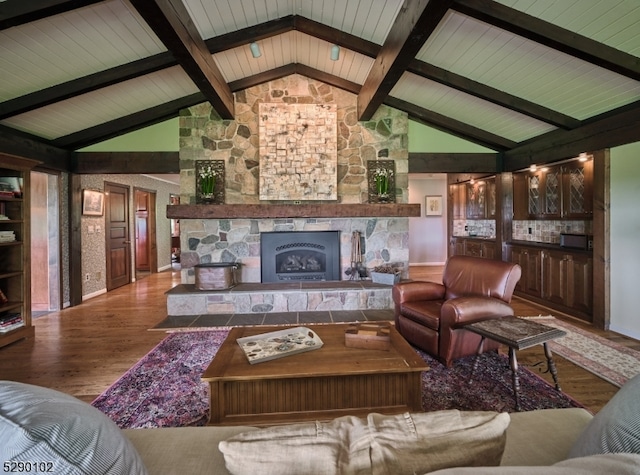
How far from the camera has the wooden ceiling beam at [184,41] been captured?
7.47 feet

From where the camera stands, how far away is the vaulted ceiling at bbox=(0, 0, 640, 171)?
8.24ft

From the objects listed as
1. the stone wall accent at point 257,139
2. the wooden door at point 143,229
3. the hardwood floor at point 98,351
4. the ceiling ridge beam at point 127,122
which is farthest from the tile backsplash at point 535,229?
the wooden door at point 143,229

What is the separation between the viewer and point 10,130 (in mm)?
3674

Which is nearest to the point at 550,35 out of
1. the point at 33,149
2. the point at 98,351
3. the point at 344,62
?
the point at 344,62

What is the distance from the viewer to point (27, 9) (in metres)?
2.17

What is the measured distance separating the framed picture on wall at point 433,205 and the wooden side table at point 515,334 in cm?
687

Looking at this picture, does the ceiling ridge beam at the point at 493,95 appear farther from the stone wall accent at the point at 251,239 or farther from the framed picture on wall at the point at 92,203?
the framed picture on wall at the point at 92,203

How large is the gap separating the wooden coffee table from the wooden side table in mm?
625

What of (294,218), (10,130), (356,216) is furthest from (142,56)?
(356,216)

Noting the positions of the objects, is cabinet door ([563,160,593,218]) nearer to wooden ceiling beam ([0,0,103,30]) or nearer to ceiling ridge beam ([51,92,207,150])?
ceiling ridge beam ([51,92,207,150])

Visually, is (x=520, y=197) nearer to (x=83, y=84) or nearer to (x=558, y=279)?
(x=558, y=279)

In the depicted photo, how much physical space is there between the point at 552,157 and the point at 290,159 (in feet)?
11.9

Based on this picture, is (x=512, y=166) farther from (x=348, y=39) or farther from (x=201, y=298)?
(x=201, y=298)

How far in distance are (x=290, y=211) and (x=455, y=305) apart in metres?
2.60
